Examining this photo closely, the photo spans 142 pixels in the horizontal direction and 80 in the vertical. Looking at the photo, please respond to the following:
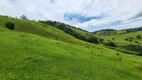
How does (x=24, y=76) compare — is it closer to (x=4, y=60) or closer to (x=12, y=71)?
(x=12, y=71)

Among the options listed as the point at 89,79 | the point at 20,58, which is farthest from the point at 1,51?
the point at 89,79

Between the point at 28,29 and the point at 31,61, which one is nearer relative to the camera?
the point at 31,61

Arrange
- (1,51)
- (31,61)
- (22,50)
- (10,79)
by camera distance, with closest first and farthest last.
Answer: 1. (10,79)
2. (31,61)
3. (1,51)
4. (22,50)

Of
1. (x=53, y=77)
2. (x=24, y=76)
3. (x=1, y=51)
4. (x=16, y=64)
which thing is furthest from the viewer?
(x=1, y=51)

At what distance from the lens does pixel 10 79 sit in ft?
95.2

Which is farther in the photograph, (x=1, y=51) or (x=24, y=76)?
(x=1, y=51)

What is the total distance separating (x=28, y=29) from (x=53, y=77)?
6846cm

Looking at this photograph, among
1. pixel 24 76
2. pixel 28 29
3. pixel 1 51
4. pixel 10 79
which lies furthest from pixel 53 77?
pixel 28 29

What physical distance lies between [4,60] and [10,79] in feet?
26.8

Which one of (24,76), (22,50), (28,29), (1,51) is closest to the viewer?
(24,76)

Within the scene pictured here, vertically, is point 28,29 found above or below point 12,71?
above

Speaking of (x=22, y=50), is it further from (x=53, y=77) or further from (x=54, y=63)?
(x=53, y=77)

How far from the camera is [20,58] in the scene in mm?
39312

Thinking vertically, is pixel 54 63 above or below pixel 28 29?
below
